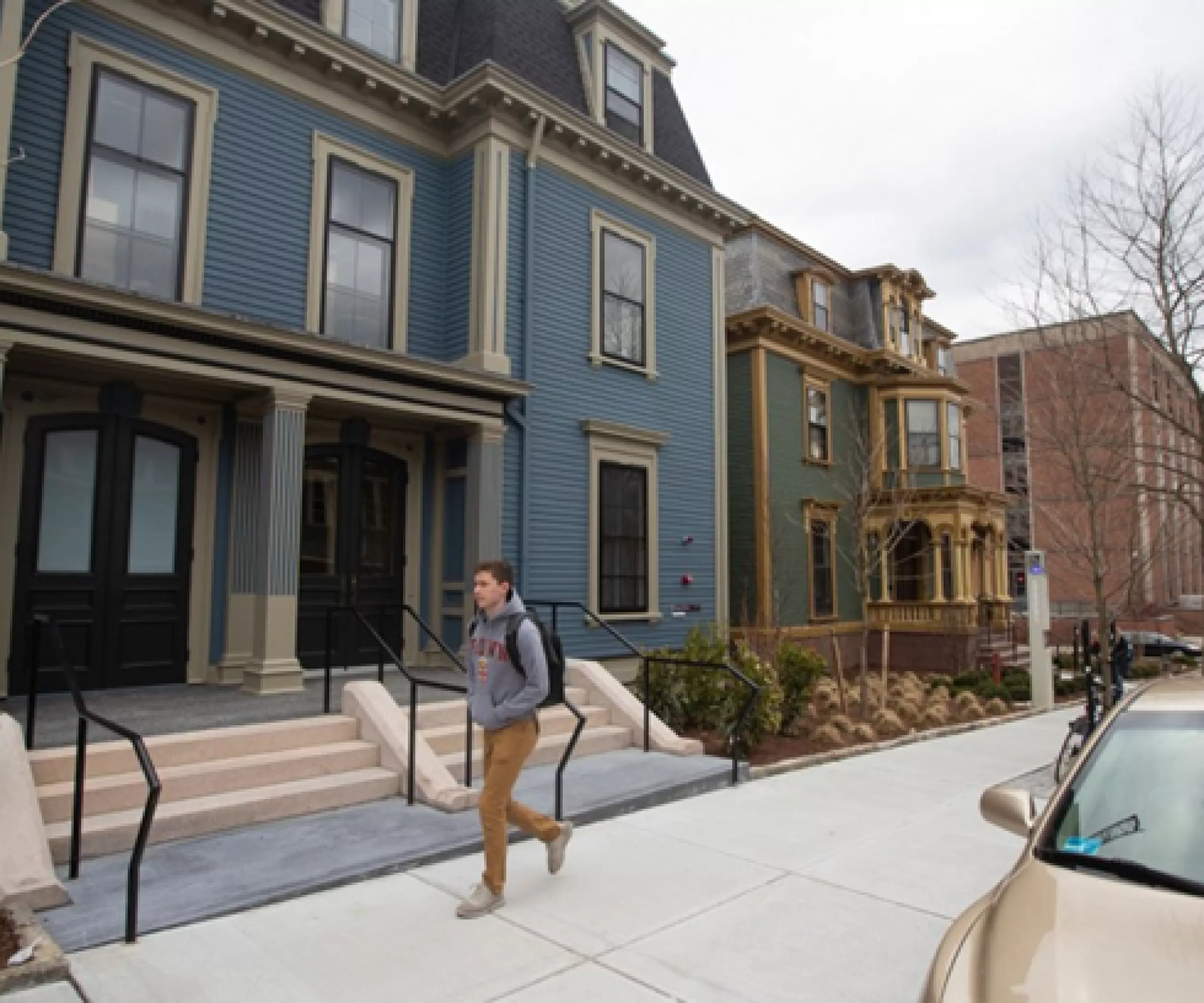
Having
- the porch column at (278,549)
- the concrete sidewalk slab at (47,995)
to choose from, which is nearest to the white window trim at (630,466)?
the porch column at (278,549)

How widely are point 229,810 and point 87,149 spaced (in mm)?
6491

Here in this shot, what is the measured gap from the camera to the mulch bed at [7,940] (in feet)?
11.7

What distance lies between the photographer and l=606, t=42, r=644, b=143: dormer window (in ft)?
41.4

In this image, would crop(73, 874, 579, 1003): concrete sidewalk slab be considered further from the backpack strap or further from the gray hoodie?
the backpack strap

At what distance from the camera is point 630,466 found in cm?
1215

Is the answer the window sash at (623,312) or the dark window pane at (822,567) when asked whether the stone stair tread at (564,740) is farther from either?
the dark window pane at (822,567)

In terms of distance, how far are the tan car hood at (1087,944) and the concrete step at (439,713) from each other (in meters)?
5.46

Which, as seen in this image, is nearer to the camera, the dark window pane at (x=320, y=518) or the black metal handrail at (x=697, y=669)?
the black metal handrail at (x=697, y=669)

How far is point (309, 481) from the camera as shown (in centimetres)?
961

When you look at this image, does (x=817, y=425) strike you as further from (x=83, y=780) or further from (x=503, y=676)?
(x=83, y=780)

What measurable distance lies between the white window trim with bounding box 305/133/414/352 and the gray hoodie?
5985 millimetres

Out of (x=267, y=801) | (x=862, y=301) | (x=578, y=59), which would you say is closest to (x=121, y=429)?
(x=267, y=801)

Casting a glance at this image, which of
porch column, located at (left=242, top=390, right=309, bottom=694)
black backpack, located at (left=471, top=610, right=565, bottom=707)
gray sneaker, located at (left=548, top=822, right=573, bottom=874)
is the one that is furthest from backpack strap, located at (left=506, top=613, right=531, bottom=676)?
porch column, located at (left=242, top=390, right=309, bottom=694)

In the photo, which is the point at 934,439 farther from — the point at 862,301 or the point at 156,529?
the point at 156,529
